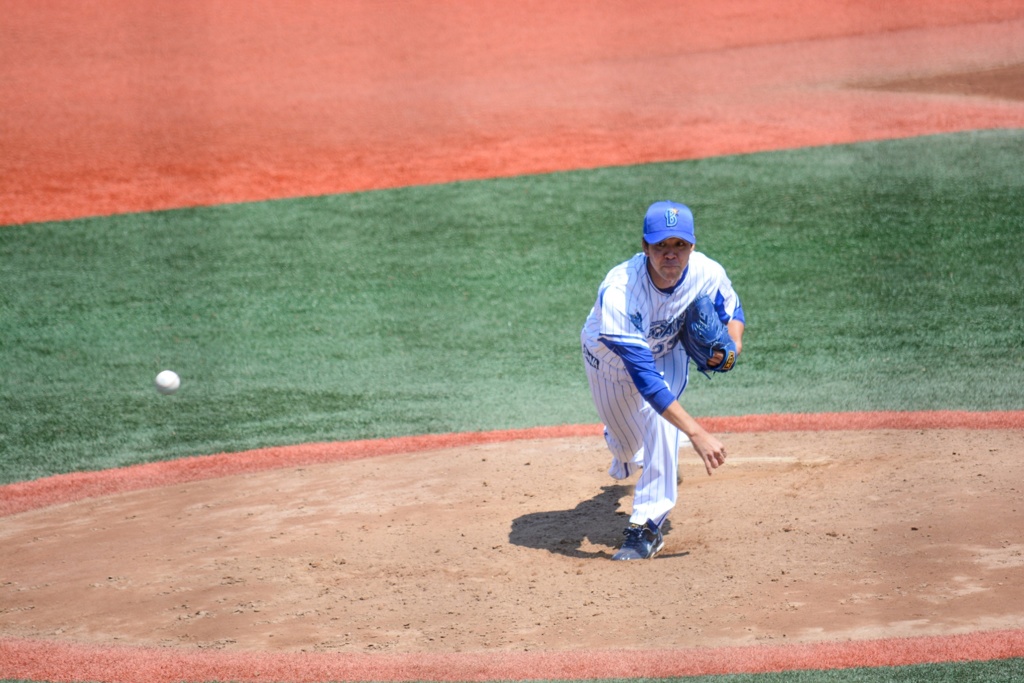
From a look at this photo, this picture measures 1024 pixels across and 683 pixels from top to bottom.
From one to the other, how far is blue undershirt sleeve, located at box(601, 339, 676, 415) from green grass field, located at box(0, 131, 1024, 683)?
2.40 metres

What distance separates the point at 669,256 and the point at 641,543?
3.65ft

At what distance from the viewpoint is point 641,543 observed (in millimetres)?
4281

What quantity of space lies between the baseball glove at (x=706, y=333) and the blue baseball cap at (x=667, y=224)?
1.29 ft

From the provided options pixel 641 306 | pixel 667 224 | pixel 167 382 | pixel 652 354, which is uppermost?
pixel 667 224

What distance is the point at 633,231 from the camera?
9.37 meters

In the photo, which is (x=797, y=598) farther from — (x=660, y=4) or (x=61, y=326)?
(x=660, y=4)

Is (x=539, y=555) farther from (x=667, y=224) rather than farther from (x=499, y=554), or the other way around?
(x=667, y=224)

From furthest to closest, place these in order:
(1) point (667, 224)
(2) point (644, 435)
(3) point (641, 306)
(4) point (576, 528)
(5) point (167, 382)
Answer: (5) point (167, 382)
(4) point (576, 528)
(2) point (644, 435)
(3) point (641, 306)
(1) point (667, 224)

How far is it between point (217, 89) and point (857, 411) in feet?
31.0

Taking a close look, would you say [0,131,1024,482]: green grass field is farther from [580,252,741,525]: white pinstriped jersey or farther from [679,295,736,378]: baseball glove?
[679,295,736,378]: baseball glove

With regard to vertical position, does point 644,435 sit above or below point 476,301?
below

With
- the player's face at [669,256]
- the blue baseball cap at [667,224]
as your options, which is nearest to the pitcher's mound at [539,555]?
the player's face at [669,256]

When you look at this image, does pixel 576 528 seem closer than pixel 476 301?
Yes

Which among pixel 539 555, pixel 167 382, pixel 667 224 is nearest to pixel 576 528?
pixel 539 555
